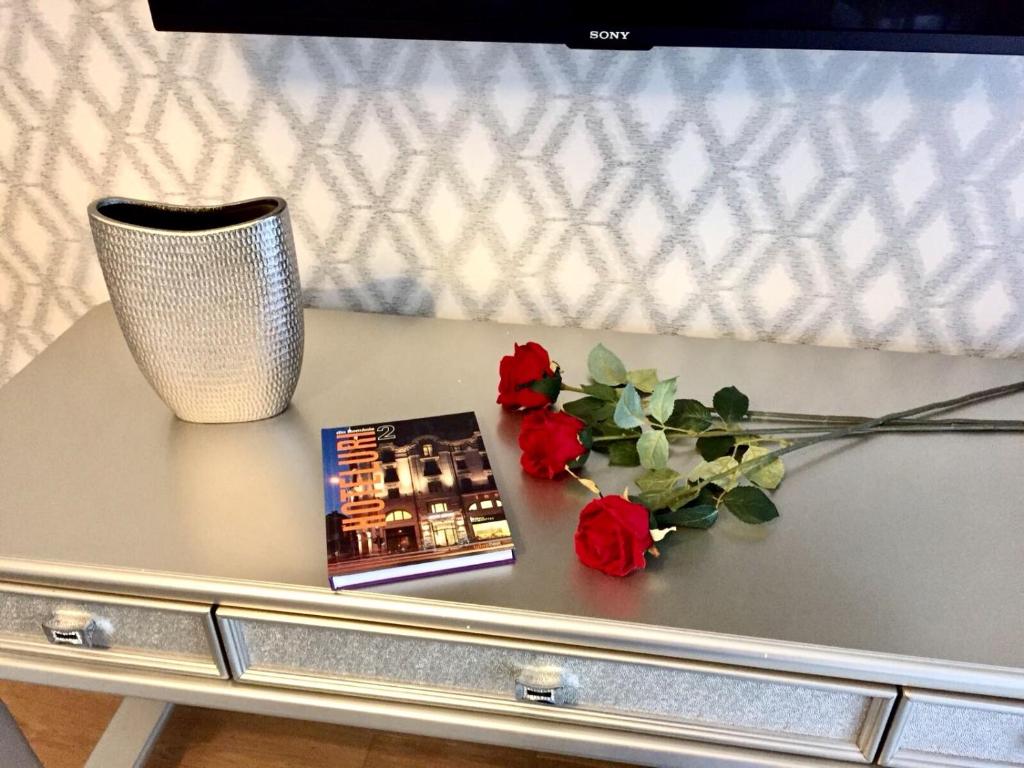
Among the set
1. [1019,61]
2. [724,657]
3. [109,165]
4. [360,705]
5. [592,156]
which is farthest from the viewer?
[109,165]

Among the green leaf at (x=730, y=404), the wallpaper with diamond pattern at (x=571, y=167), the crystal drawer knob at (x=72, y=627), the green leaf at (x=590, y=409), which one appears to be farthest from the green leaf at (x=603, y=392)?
the crystal drawer knob at (x=72, y=627)

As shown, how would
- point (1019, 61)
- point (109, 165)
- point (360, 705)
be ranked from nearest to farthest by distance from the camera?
point (360, 705) < point (1019, 61) < point (109, 165)

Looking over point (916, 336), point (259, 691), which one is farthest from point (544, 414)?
point (916, 336)

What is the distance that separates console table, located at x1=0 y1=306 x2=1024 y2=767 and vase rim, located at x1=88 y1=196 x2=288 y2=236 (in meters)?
0.23

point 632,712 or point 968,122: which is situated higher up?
point 968,122

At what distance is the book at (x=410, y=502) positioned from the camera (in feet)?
2.38

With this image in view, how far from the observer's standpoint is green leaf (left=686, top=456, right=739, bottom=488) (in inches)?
31.1

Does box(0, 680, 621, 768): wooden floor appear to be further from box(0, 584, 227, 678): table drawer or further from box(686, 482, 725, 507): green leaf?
box(686, 482, 725, 507): green leaf

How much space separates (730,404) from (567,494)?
205mm

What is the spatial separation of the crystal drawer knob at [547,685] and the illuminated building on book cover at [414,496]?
0.38 ft

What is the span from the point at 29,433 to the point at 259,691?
0.40 metres

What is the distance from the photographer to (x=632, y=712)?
74cm

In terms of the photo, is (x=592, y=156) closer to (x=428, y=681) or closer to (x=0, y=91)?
(x=428, y=681)

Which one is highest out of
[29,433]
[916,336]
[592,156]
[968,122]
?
[968,122]
